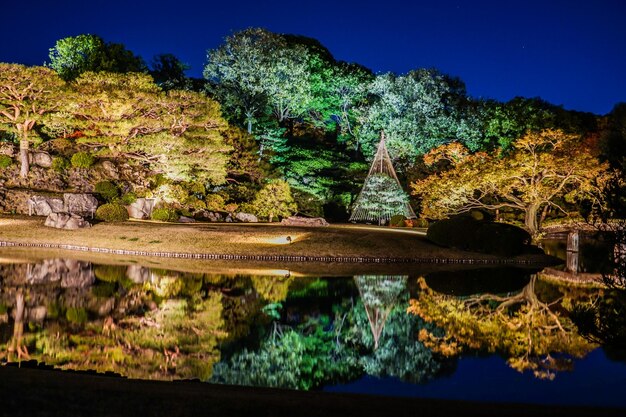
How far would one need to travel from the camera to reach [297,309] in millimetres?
14141

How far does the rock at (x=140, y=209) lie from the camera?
35.7m

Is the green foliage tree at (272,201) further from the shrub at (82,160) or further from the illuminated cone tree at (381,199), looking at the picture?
the shrub at (82,160)

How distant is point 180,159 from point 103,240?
32.2ft

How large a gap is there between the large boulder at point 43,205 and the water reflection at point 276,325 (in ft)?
53.2

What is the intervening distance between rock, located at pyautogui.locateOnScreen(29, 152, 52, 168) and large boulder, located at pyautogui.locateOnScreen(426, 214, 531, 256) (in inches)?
997

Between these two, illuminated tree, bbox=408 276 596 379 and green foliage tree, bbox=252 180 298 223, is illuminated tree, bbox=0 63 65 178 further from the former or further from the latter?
illuminated tree, bbox=408 276 596 379

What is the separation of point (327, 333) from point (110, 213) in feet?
73.8

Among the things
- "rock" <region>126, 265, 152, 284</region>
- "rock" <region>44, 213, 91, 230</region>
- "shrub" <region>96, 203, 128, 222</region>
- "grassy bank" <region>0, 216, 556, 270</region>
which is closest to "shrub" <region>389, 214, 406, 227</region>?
"grassy bank" <region>0, 216, 556, 270</region>

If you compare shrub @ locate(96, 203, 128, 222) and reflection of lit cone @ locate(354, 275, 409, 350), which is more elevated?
shrub @ locate(96, 203, 128, 222)

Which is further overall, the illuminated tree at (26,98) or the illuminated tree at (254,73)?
the illuminated tree at (254,73)

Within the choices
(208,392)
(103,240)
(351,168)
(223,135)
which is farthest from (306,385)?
(351,168)

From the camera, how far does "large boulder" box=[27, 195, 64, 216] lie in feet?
112

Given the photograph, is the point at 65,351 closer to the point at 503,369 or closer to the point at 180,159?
the point at 503,369

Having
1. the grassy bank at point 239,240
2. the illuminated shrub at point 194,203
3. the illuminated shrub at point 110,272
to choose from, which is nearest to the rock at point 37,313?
the illuminated shrub at point 110,272
